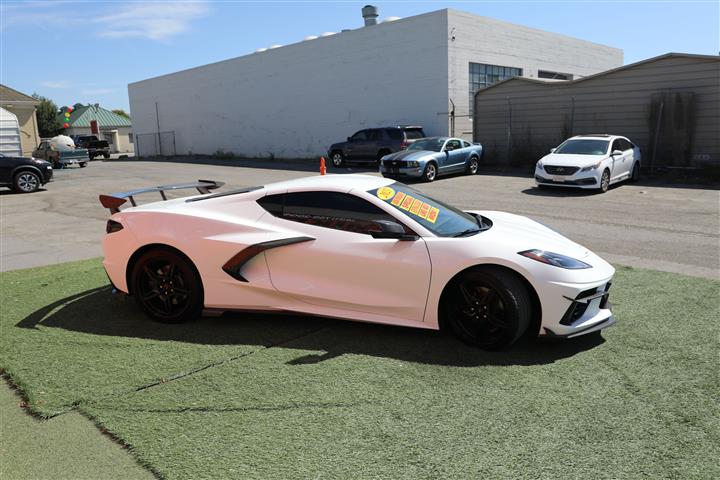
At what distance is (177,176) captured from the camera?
2559 cm

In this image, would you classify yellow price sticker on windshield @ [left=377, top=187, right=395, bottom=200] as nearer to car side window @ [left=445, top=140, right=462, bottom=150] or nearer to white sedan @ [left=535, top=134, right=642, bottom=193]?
white sedan @ [left=535, top=134, right=642, bottom=193]

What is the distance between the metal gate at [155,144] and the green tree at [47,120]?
38.7 meters

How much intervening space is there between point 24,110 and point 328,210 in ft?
146

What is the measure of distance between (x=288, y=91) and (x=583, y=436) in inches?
1292

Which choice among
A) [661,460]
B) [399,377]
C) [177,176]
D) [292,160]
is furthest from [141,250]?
[292,160]

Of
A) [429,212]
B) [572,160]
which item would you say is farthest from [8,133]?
[429,212]

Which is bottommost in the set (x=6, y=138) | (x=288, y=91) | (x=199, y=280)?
(x=199, y=280)

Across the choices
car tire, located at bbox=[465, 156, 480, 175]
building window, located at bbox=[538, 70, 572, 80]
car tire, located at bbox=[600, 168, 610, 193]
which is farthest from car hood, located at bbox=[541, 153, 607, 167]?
building window, located at bbox=[538, 70, 572, 80]

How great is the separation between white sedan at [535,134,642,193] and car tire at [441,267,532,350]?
1206cm

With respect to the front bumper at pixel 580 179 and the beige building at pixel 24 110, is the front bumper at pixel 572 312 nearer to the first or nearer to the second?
the front bumper at pixel 580 179

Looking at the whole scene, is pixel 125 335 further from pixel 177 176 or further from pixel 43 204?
pixel 177 176

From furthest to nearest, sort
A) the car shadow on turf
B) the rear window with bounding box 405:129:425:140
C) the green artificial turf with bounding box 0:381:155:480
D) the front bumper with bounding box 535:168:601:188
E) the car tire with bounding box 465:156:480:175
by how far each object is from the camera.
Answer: the rear window with bounding box 405:129:425:140
the car tire with bounding box 465:156:480:175
the front bumper with bounding box 535:168:601:188
the car shadow on turf
the green artificial turf with bounding box 0:381:155:480

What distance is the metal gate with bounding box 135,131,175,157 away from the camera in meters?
45.5

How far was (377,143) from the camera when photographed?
2394cm
